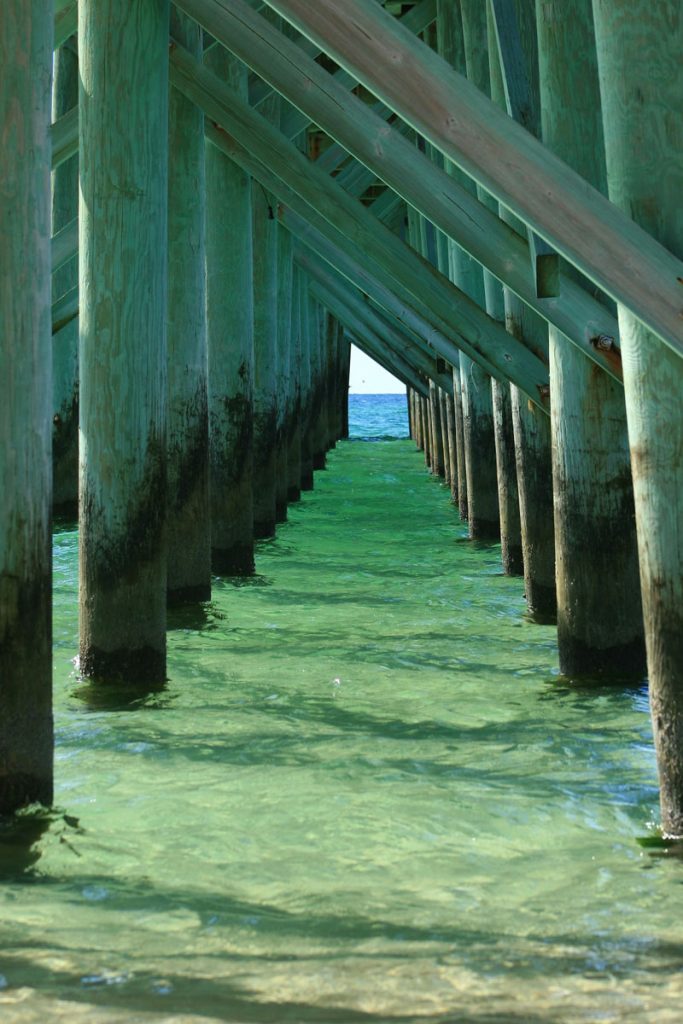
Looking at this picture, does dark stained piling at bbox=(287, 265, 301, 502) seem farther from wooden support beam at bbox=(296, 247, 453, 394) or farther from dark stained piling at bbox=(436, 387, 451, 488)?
dark stained piling at bbox=(436, 387, 451, 488)

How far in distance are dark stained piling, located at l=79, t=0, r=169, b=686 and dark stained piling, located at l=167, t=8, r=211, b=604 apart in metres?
1.69

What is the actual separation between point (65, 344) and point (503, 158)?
32.3ft

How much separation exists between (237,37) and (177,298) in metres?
1.99

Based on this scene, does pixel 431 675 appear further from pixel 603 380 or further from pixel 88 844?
pixel 88 844

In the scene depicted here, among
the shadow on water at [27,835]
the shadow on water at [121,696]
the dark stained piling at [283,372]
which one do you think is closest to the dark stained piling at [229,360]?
the shadow on water at [121,696]

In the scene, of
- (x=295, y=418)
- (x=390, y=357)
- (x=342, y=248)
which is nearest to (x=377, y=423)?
(x=390, y=357)

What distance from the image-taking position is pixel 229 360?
927 centimetres

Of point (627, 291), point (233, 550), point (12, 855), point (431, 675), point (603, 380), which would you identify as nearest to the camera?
point (627, 291)

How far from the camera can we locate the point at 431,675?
5.82 meters

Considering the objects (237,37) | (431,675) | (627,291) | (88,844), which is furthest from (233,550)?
(627,291)

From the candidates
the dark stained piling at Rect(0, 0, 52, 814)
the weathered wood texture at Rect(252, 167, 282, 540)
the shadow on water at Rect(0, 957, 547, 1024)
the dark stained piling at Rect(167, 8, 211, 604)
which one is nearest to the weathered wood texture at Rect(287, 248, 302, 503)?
the weathered wood texture at Rect(252, 167, 282, 540)

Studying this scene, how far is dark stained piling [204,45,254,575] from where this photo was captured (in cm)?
911

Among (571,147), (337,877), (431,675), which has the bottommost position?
(337,877)

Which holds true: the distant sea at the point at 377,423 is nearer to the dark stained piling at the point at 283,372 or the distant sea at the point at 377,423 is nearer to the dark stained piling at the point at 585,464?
the dark stained piling at the point at 283,372
